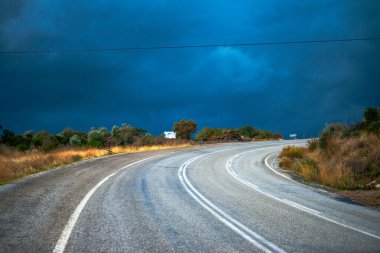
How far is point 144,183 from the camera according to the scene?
12.6 m

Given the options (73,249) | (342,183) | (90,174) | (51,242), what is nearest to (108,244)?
(73,249)

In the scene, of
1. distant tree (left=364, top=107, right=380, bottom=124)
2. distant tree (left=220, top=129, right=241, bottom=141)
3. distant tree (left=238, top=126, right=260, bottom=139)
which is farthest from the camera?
distant tree (left=238, top=126, right=260, bottom=139)

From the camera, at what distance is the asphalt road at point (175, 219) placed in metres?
5.38

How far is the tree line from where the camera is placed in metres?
29.6

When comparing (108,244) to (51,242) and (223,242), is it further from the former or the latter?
(223,242)

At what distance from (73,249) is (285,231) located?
3.90m

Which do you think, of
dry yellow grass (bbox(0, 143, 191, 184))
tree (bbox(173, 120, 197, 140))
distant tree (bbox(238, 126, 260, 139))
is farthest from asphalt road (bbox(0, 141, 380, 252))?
distant tree (bbox(238, 126, 260, 139))

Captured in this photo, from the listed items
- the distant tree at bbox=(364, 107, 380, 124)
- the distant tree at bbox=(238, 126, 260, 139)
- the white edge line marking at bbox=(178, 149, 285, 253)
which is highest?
the distant tree at bbox=(238, 126, 260, 139)

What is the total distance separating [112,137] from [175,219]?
3832cm

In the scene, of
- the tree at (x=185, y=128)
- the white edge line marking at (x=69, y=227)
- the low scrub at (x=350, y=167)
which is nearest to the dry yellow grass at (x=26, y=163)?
the white edge line marking at (x=69, y=227)

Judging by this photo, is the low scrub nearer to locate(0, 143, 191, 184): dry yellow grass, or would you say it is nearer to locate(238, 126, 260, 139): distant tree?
locate(0, 143, 191, 184): dry yellow grass

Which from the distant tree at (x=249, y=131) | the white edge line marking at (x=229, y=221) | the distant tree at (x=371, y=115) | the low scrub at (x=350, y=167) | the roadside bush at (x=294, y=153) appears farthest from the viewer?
the distant tree at (x=249, y=131)

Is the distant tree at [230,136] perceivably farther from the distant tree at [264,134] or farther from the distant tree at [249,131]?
the distant tree at [249,131]

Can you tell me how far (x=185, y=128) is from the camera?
7012 cm
